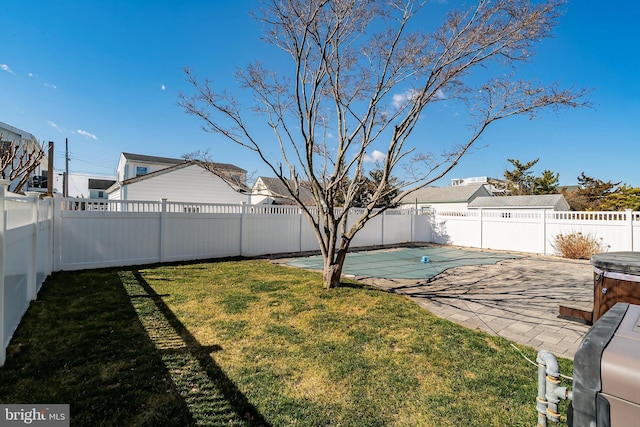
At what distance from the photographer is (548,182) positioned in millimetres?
25938

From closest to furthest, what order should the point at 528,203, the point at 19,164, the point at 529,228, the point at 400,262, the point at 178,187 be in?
1. the point at 19,164
2. the point at 400,262
3. the point at 529,228
4. the point at 178,187
5. the point at 528,203

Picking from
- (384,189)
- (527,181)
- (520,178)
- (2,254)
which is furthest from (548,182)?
Result: (2,254)

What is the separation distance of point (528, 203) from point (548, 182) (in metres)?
8.03

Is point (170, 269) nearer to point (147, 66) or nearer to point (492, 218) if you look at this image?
point (147, 66)

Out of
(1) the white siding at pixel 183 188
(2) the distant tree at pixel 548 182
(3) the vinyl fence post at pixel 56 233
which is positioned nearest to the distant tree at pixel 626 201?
(2) the distant tree at pixel 548 182

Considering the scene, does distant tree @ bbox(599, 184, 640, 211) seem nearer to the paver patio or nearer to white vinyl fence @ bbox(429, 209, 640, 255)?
white vinyl fence @ bbox(429, 209, 640, 255)

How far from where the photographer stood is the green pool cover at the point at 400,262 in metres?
7.46

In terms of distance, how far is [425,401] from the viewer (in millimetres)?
2297

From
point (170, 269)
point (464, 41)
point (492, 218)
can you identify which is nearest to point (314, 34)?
point (464, 41)

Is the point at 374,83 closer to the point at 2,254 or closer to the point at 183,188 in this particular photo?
the point at 2,254

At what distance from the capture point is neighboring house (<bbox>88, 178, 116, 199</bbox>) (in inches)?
1126

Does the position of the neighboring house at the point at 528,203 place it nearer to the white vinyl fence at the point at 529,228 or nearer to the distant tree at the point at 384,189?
the white vinyl fence at the point at 529,228

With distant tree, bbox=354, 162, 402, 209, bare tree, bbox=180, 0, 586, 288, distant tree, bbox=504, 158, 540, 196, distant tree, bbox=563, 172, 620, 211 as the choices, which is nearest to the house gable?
distant tree, bbox=354, 162, 402, 209

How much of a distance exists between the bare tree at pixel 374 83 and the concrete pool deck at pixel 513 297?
192 centimetres
